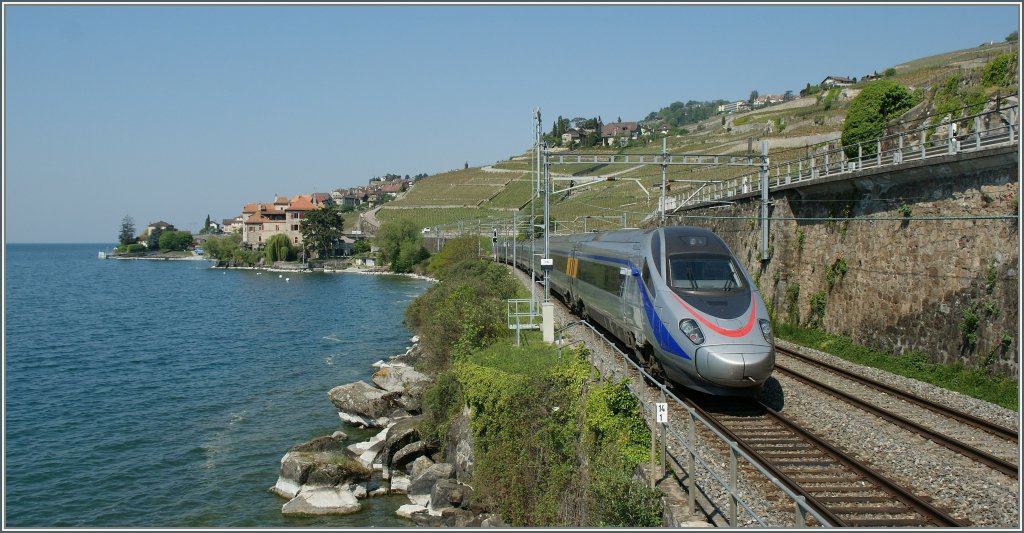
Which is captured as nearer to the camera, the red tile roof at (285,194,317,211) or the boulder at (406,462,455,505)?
the boulder at (406,462,455,505)

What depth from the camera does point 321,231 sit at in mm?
144500

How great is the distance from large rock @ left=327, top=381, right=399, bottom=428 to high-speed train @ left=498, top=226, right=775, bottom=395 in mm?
13015

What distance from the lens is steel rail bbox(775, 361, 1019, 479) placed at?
1149 cm

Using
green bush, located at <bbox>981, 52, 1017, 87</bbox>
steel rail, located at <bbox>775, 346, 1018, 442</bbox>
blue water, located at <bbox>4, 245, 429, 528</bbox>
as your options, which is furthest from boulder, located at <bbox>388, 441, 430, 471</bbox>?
green bush, located at <bbox>981, 52, 1017, 87</bbox>

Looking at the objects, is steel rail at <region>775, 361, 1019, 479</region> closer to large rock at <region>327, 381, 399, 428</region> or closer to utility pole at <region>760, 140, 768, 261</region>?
utility pole at <region>760, 140, 768, 261</region>

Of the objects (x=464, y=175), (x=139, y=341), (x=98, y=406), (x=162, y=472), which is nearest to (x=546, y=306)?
(x=162, y=472)

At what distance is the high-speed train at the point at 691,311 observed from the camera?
14.1 meters

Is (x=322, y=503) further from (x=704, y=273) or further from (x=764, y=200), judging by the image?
(x=764, y=200)

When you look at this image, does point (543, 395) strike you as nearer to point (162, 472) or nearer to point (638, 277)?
point (638, 277)

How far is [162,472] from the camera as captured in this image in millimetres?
25125

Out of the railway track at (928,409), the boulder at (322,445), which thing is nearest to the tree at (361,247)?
the boulder at (322,445)

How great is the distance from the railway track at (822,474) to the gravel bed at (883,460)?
0.43 m

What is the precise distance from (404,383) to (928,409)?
21340mm

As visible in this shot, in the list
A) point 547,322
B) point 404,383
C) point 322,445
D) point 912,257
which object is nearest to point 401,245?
point 404,383
